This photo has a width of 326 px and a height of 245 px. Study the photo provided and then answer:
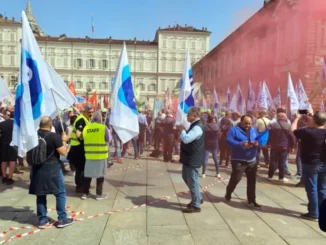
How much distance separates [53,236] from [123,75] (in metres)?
3.14

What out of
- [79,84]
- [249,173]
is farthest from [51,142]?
[79,84]

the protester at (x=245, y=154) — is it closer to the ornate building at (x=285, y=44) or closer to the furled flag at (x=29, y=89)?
the furled flag at (x=29, y=89)

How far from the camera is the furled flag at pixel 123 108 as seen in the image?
5941 mm

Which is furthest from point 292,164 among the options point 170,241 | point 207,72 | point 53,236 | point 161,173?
point 207,72

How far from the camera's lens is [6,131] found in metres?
6.81

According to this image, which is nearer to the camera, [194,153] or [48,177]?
[48,177]

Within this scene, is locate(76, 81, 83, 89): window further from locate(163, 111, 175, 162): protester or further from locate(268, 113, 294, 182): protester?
locate(268, 113, 294, 182): protester

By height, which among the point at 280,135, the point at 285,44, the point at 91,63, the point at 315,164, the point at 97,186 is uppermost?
the point at 91,63

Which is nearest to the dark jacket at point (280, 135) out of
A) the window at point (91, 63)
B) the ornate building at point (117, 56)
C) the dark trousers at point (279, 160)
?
the dark trousers at point (279, 160)

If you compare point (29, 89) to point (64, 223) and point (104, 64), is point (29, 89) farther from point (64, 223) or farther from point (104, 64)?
point (104, 64)

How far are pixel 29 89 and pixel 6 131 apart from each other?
2.60m

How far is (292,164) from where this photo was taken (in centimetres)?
972

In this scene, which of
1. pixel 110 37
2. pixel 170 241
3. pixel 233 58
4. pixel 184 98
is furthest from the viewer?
pixel 110 37

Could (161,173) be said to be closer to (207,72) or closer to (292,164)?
(292,164)
